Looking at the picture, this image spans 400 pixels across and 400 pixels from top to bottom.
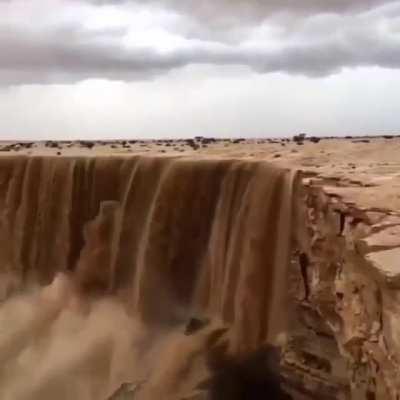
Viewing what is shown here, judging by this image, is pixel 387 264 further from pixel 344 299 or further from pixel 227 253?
pixel 227 253

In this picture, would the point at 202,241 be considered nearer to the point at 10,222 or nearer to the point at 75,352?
the point at 75,352

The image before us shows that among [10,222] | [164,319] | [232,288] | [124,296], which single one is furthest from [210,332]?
[10,222]

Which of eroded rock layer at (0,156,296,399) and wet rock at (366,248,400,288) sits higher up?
wet rock at (366,248,400,288)

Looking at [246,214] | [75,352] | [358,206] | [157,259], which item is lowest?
[75,352]

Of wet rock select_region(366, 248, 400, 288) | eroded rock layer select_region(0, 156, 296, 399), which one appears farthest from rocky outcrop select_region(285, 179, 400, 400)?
eroded rock layer select_region(0, 156, 296, 399)

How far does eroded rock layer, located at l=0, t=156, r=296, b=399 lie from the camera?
14000 millimetres

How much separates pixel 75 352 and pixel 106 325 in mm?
934

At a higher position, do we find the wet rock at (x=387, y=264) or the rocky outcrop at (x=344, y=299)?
the wet rock at (x=387, y=264)

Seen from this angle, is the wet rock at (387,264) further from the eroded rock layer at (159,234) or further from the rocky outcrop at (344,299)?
the eroded rock layer at (159,234)

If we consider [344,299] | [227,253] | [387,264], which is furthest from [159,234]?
[387,264]

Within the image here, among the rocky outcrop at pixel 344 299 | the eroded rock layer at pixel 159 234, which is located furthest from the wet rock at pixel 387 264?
the eroded rock layer at pixel 159 234

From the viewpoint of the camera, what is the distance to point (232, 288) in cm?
1470

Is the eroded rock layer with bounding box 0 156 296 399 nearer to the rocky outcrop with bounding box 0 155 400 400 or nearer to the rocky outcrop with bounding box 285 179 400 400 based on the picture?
the rocky outcrop with bounding box 0 155 400 400

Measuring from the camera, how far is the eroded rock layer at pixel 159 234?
45.9ft
